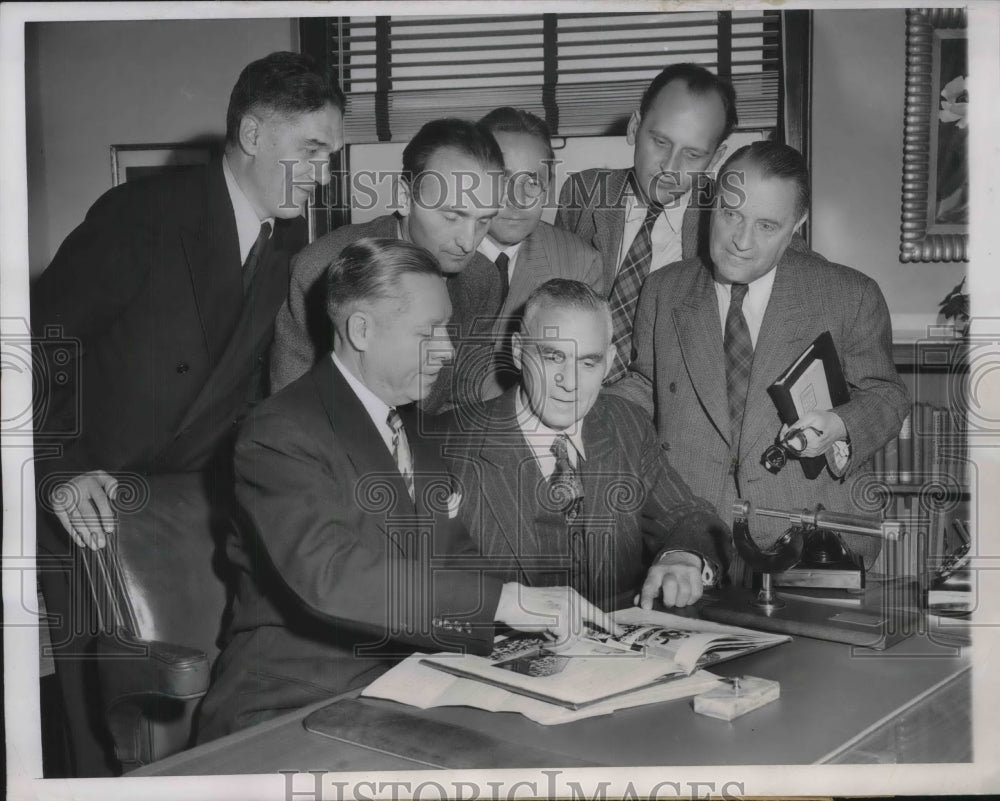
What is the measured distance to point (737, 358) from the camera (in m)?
2.50

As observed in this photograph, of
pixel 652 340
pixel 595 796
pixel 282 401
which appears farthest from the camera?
pixel 652 340

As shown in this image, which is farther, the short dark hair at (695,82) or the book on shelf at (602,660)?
the short dark hair at (695,82)

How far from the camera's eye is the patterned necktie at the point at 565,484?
2.32m

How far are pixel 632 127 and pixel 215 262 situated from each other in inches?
42.7

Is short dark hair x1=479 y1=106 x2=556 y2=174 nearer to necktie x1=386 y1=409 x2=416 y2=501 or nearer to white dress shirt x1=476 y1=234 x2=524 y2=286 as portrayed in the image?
white dress shirt x1=476 y1=234 x2=524 y2=286

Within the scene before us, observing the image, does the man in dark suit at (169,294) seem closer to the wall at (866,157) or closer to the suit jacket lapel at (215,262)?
the suit jacket lapel at (215,262)

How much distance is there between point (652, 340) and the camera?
8.27 ft

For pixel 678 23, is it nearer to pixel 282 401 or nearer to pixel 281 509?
pixel 282 401

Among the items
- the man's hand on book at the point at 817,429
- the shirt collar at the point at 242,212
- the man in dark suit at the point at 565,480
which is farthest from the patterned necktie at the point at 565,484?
the shirt collar at the point at 242,212

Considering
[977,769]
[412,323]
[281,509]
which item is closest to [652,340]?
[412,323]

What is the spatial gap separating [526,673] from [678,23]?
1.62 meters

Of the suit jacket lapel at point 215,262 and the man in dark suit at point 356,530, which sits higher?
the suit jacket lapel at point 215,262

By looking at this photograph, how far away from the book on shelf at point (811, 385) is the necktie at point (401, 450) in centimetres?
92

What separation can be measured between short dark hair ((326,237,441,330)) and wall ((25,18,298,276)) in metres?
0.47
